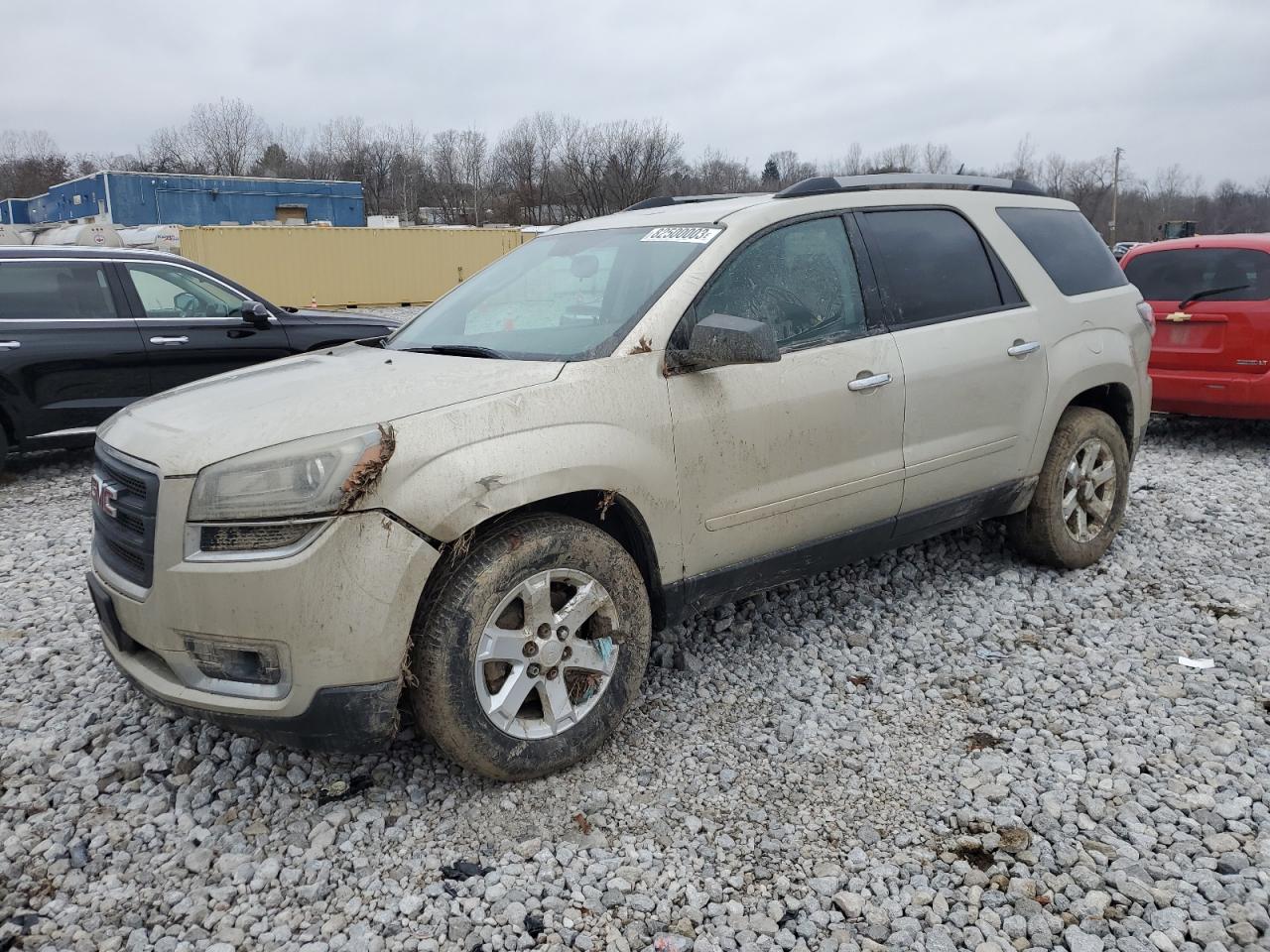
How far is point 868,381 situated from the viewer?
368 centimetres

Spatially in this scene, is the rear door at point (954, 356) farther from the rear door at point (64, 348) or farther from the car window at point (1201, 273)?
the rear door at point (64, 348)

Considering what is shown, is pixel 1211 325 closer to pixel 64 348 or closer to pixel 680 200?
pixel 680 200

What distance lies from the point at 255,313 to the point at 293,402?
17.6 feet

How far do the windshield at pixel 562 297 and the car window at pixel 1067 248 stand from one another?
1946 mm

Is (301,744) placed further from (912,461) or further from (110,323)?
(110,323)

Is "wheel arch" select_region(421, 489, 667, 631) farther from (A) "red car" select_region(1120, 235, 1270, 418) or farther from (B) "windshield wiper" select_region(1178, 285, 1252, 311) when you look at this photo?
(B) "windshield wiper" select_region(1178, 285, 1252, 311)

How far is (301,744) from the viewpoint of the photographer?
2.73m

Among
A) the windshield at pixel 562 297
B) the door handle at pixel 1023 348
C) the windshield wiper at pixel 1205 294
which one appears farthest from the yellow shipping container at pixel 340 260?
the door handle at pixel 1023 348

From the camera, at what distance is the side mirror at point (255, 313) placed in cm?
777

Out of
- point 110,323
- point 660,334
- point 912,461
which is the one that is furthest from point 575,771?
point 110,323

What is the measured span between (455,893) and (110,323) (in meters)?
6.38

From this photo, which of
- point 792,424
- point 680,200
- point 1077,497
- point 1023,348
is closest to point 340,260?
point 680,200

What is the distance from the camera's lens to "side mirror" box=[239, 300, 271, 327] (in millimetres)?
7770

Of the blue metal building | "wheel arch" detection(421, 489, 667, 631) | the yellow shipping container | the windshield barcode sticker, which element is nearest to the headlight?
"wheel arch" detection(421, 489, 667, 631)
